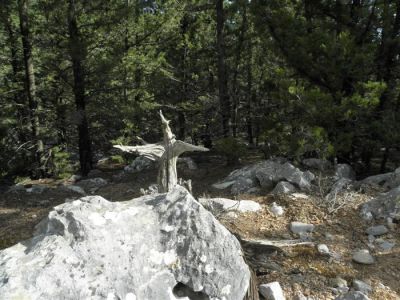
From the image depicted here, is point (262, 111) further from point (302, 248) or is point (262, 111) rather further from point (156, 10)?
point (156, 10)

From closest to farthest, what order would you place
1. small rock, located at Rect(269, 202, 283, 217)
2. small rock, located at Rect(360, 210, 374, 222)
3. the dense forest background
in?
small rock, located at Rect(360, 210, 374, 222) < small rock, located at Rect(269, 202, 283, 217) < the dense forest background

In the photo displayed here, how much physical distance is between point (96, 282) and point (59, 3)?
31.6ft

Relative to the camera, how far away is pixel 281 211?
616 cm

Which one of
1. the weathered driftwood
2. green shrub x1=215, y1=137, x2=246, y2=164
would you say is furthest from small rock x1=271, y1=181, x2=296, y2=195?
green shrub x1=215, y1=137, x2=246, y2=164

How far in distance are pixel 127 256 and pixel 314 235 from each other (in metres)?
3.27

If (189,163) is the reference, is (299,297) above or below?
above

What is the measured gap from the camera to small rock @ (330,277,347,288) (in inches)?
166

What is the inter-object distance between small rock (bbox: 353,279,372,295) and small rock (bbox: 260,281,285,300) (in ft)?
2.87

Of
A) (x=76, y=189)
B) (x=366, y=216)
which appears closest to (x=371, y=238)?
(x=366, y=216)

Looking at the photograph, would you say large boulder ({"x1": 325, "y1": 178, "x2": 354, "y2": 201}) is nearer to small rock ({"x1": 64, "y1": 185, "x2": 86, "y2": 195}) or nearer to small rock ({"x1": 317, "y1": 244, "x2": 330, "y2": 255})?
small rock ({"x1": 317, "y1": 244, "x2": 330, "y2": 255})

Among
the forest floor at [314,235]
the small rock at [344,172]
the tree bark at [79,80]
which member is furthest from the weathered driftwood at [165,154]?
the tree bark at [79,80]

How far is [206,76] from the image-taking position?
766 inches

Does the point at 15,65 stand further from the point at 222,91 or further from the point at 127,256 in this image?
the point at 127,256

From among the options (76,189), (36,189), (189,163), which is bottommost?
(36,189)
